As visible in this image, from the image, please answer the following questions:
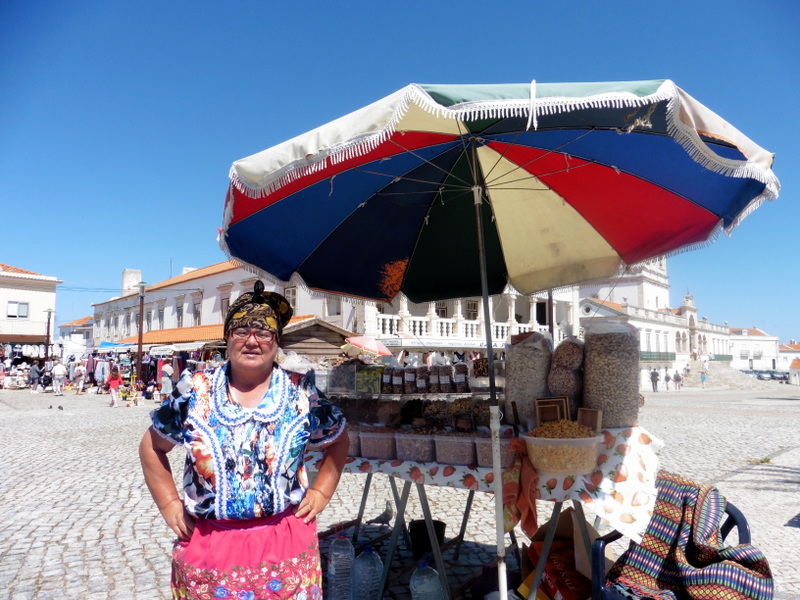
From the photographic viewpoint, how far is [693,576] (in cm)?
267

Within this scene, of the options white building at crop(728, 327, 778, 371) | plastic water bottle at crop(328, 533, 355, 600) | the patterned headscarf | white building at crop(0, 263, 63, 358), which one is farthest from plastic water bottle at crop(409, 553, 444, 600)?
white building at crop(728, 327, 778, 371)

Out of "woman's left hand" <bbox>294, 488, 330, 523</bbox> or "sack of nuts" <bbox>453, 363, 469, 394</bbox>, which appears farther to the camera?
"sack of nuts" <bbox>453, 363, 469, 394</bbox>

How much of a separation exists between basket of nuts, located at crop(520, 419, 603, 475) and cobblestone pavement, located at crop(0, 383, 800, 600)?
165cm

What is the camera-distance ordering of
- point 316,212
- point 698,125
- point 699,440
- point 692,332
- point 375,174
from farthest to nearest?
point 692,332
point 699,440
point 316,212
point 375,174
point 698,125

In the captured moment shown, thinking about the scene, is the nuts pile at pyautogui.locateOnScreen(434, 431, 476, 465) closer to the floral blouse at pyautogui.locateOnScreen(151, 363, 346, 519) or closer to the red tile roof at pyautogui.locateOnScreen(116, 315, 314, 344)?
the floral blouse at pyautogui.locateOnScreen(151, 363, 346, 519)

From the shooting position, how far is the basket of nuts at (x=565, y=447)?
2580 millimetres

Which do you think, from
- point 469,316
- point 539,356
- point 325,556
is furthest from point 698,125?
point 469,316

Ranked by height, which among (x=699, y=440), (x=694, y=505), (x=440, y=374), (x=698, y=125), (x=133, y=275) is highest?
(x=133, y=275)

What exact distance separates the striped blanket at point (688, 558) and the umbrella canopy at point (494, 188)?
5.20ft

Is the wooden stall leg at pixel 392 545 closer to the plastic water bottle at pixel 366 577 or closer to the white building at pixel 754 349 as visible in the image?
the plastic water bottle at pixel 366 577

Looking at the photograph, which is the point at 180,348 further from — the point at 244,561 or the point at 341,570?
the point at 244,561

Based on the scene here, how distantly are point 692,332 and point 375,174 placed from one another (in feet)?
218

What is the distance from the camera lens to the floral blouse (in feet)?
6.49

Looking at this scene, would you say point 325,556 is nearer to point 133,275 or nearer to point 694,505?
point 694,505
